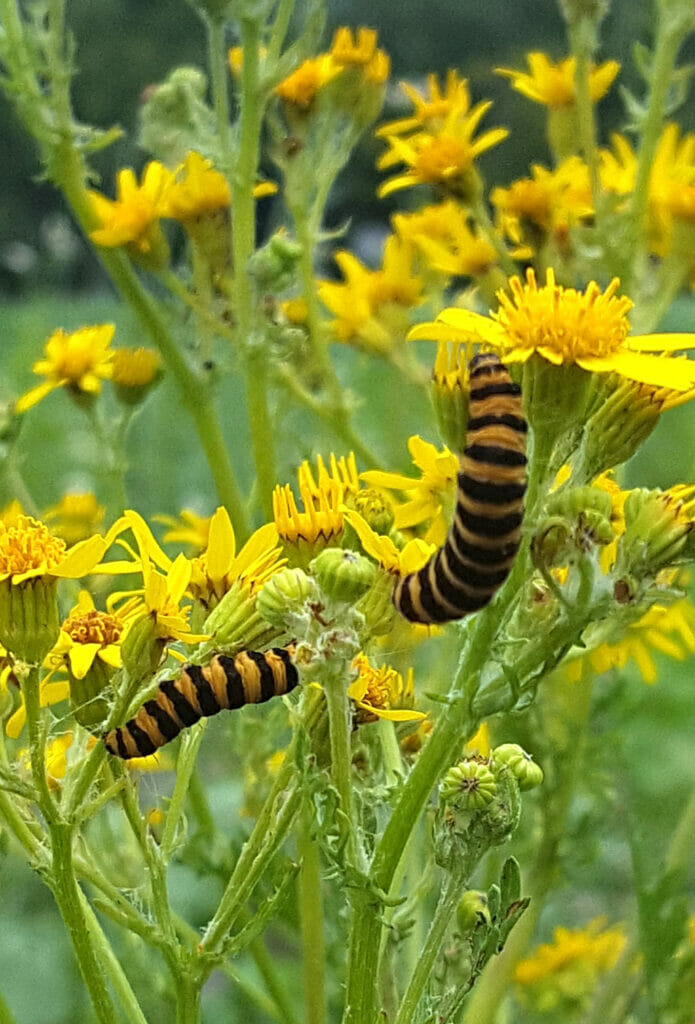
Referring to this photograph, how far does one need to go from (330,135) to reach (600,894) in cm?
280

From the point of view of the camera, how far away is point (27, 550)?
4.25 ft

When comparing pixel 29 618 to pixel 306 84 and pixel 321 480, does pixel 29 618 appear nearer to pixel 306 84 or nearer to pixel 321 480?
pixel 321 480

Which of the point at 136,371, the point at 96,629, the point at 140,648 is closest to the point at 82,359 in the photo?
the point at 136,371

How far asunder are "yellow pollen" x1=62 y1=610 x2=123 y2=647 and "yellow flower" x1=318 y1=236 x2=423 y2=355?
139 centimetres

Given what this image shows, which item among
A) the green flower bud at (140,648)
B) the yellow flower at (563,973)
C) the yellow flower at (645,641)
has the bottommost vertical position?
the yellow flower at (563,973)

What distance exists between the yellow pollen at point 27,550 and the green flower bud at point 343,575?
32 cm

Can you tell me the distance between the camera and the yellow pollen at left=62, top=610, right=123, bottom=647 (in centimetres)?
134

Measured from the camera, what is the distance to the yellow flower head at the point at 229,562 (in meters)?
1.29

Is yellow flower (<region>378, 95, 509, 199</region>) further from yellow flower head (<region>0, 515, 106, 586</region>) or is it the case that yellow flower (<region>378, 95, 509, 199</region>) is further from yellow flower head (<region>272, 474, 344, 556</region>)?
yellow flower head (<region>0, 515, 106, 586</region>)

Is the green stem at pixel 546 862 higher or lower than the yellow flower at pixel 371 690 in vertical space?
Answer: lower

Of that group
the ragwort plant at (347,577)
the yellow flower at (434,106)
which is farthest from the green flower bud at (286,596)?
the yellow flower at (434,106)

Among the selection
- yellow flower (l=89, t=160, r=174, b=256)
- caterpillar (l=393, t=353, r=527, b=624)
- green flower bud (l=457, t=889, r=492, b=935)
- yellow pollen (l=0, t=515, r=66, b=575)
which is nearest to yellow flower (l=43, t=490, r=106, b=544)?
yellow flower (l=89, t=160, r=174, b=256)

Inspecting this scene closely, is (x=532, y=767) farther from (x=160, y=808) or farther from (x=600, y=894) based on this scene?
(x=600, y=894)

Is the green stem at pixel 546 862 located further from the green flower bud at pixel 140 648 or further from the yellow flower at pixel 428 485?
the green flower bud at pixel 140 648
